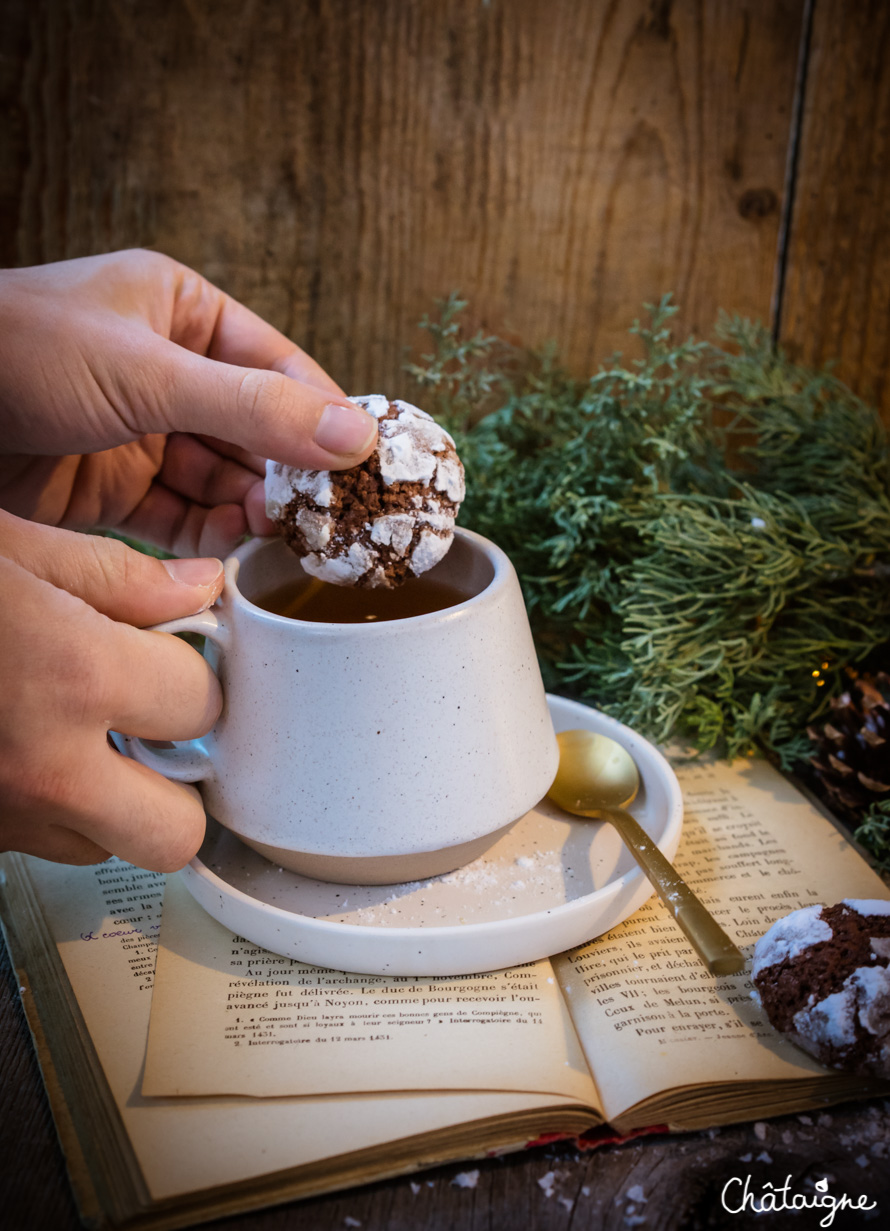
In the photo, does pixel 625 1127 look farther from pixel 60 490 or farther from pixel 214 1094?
pixel 60 490

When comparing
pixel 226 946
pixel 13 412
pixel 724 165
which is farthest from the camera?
pixel 724 165

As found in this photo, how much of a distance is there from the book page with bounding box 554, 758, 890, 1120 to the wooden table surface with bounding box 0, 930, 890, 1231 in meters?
0.04

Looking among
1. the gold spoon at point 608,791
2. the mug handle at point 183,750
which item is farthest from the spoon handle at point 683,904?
the mug handle at point 183,750

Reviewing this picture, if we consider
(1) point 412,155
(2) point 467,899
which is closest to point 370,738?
(2) point 467,899

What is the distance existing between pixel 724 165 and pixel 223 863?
4.56ft

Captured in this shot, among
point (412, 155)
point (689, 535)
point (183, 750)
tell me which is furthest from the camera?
point (412, 155)

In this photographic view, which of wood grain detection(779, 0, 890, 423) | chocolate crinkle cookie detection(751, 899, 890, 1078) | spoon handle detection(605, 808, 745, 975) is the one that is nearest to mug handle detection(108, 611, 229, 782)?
spoon handle detection(605, 808, 745, 975)

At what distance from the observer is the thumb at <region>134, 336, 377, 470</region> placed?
83 centimetres

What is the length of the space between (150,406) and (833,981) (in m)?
0.83

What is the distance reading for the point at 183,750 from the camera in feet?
3.01

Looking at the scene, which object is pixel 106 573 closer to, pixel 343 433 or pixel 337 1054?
pixel 343 433

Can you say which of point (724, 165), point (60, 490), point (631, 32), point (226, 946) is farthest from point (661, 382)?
point (226, 946)

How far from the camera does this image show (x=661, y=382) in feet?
4.49

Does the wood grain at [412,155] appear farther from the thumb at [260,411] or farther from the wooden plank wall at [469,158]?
the thumb at [260,411]
